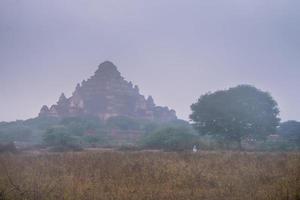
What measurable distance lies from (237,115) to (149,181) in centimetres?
2760

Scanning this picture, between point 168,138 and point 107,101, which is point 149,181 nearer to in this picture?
point 168,138

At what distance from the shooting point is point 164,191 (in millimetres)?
9586

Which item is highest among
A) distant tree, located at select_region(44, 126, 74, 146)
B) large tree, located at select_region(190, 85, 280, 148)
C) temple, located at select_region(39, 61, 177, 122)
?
temple, located at select_region(39, 61, 177, 122)

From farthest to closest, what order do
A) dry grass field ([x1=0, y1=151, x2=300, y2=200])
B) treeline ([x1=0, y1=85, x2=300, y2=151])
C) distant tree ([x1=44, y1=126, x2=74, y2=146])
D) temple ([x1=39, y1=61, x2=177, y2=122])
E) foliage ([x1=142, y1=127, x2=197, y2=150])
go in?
1. temple ([x1=39, y1=61, x2=177, y2=122])
2. distant tree ([x1=44, y1=126, x2=74, y2=146])
3. foliage ([x1=142, y1=127, x2=197, y2=150])
4. treeline ([x1=0, y1=85, x2=300, y2=151])
5. dry grass field ([x1=0, y1=151, x2=300, y2=200])

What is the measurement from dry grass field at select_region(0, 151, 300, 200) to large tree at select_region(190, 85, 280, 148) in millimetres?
22733

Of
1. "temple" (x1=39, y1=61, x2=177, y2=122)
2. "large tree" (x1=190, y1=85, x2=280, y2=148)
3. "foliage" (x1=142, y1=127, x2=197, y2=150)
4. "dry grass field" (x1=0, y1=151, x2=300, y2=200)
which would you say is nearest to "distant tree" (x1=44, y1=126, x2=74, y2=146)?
"foliage" (x1=142, y1=127, x2=197, y2=150)

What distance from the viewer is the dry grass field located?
880cm

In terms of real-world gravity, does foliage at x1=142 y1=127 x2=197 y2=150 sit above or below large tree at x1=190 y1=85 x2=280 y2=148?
below

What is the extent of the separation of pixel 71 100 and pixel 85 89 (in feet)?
16.1

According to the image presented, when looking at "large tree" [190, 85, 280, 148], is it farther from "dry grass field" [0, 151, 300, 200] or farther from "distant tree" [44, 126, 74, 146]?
"dry grass field" [0, 151, 300, 200]

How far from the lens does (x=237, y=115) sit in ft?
124

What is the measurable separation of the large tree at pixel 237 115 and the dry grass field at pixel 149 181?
22.7 metres

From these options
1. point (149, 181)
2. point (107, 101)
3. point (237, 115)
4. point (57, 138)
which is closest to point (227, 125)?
point (237, 115)

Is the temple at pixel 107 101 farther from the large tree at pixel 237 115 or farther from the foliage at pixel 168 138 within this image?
the large tree at pixel 237 115
